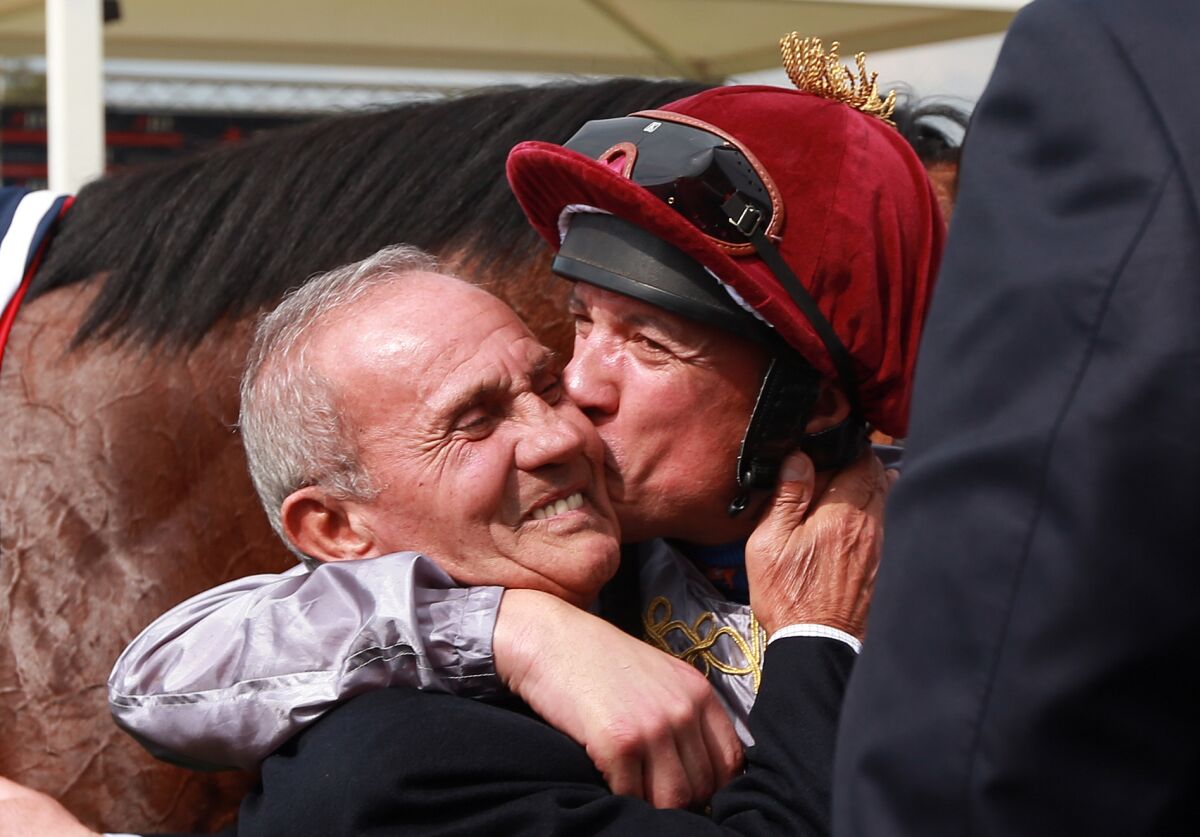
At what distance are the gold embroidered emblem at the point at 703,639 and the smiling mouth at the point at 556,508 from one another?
27 cm

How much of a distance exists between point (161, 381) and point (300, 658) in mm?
1094

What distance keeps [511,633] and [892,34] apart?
3.20 meters

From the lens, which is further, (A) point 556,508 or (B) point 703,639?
(B) point 703,639

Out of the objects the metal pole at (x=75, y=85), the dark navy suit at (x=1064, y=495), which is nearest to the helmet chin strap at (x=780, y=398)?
the dark navy suit at (x=1064, y=495)

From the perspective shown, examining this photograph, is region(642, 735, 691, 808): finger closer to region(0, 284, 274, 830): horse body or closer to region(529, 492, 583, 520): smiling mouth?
region(529, 492, 583, 520): smiling mouth

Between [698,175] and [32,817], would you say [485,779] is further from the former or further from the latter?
[698,175]

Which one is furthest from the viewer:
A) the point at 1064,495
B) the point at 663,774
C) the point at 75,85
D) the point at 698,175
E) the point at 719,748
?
the point at 75,85

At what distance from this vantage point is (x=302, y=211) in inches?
107

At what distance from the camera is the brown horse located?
2.57m

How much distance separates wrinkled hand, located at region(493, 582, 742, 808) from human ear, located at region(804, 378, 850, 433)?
47cm

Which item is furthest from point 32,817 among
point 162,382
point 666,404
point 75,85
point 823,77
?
point 75,85

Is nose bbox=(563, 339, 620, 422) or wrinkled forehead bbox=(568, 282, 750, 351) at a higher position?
wrinkled forehead bbox=(568, 282, 750, 351)

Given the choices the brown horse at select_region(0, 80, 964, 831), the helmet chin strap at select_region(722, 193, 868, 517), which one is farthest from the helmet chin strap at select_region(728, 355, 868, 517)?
the brown horse at select_region(0, 80, 964, 831)

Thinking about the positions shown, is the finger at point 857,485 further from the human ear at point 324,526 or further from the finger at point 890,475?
the human ear at point 324,526
